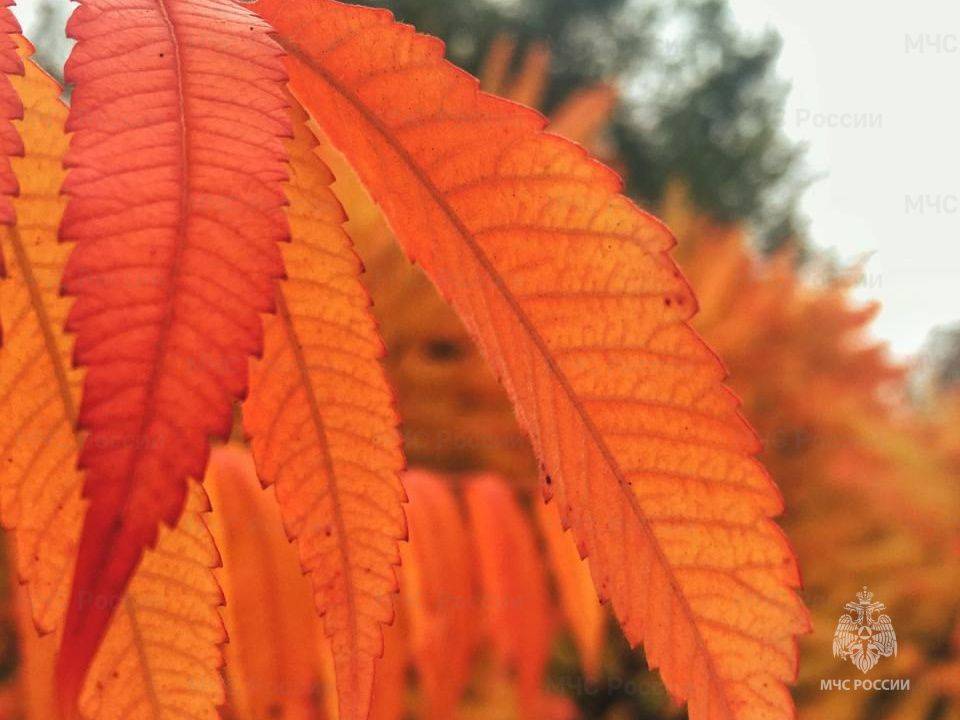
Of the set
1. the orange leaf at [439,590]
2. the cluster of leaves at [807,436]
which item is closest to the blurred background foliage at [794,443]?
the cluster of leaves at [807,436]

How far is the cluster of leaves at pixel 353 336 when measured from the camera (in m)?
0.25

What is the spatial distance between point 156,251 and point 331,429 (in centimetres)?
11

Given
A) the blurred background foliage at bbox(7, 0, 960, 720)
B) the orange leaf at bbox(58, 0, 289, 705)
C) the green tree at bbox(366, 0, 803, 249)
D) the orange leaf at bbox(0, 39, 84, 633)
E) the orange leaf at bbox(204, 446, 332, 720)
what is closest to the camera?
the orange leaf at bbox(58, 0, 289, 705)

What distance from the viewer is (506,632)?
868 mm

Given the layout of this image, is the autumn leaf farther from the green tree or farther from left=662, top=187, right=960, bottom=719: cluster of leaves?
the green tree

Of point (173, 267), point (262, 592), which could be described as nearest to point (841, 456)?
point (262, 592)

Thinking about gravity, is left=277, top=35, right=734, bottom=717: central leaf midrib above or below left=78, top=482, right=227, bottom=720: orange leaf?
above

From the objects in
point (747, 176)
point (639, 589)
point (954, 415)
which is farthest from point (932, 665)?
point (747, 176)

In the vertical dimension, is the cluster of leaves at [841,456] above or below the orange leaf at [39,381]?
above

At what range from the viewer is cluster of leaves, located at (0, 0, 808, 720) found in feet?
0.81

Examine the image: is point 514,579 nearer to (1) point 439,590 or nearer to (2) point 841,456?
(1) point 439,590

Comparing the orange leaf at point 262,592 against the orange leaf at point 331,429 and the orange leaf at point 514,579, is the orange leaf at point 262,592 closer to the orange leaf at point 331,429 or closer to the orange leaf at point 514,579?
the orange leaf at point 514,579

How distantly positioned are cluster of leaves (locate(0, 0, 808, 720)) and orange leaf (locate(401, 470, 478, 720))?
1.31 ft

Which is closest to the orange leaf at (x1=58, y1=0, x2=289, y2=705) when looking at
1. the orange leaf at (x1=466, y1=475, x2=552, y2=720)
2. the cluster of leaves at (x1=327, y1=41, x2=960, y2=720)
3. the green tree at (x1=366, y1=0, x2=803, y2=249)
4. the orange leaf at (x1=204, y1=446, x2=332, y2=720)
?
the orange leaf at (x1=204, y1=446, x2=332, y2=720)
